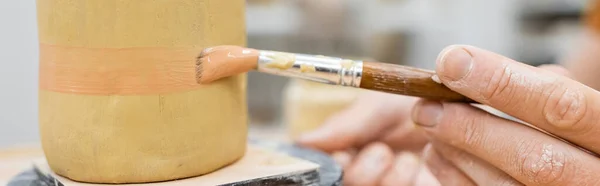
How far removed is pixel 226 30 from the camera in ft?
1.78

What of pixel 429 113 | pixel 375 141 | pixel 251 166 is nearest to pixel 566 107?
pixel 429 113

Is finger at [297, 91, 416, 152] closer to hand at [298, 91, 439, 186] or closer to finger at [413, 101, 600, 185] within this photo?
hand at [298, 91, 439, 186]

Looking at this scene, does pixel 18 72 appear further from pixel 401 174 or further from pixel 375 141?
pixel 401 174

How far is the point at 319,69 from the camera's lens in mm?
530

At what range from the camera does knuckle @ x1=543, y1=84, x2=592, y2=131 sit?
1.65 feet

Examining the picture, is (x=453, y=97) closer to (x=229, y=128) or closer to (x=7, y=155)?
(x=229, y=128)

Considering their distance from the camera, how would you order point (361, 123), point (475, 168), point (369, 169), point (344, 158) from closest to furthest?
point (475, 168) < point (369, 169) < point (344, 158) < point (361, 123)

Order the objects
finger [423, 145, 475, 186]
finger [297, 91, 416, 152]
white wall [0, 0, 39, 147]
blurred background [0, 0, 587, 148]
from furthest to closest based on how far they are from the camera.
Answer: blurred background [0, 0, 587, 148], white wall [0, 0, 39, 147], finger [297, 91, 416, 152], finger [423, 145, 475, 186]

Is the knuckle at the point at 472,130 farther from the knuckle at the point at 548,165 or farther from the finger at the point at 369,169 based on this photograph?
the finger at the point at 369,169

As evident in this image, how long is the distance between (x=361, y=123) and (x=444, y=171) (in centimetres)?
32

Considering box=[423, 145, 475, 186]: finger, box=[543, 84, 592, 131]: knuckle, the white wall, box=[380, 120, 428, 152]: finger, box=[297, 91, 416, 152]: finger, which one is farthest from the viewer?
the white wall

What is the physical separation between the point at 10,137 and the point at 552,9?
2005 mm

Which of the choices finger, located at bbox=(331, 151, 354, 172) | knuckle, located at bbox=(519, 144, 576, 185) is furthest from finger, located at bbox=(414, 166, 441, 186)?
knuckle, located at bbox=(519, 144, 576, 185)

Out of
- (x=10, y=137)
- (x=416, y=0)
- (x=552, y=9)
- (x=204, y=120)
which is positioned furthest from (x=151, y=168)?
(x=552, y=9)
